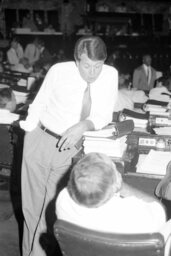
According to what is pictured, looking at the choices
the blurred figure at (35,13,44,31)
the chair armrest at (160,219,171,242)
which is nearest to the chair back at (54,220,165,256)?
the chair armrest at (160,219,171,242)

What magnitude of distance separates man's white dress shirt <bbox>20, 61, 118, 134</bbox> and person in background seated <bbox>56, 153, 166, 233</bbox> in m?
0.91

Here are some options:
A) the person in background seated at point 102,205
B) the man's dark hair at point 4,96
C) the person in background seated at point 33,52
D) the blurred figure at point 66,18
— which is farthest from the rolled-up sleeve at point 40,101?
the blurred figure at point 66,18

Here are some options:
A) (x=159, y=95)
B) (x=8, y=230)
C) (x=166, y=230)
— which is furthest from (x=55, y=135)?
(x=159, y=95)

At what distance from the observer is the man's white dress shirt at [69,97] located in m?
2.62

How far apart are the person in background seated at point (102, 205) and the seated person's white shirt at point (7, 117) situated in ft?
6.90

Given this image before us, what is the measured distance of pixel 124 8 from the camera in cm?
1673

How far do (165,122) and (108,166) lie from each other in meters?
1.55

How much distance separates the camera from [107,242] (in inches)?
61.1

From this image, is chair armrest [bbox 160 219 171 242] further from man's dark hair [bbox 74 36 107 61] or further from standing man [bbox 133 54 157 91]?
standing man [bbox 133 54 157 91]

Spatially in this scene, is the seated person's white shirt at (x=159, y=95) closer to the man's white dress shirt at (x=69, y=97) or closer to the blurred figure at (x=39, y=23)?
the man's white dress shirt at (x=69, y=97)

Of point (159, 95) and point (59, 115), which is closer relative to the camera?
point (59, 115)

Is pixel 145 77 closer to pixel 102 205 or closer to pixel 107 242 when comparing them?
pixel 102 205

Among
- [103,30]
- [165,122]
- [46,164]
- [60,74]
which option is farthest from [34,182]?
[103,30]

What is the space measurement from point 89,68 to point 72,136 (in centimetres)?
42
